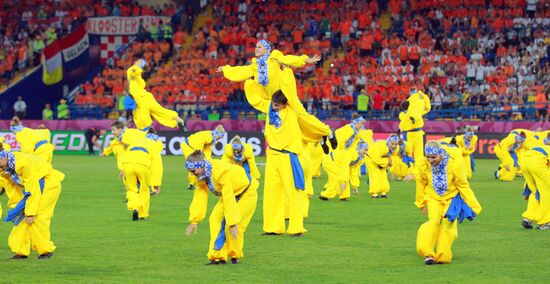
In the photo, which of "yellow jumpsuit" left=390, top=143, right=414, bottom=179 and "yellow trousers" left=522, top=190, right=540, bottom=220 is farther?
"yellow jumpsuit" left=390, top=143, right=414, bottom=179

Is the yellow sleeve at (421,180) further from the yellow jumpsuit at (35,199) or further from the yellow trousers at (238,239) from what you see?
the yellow jumpsuit at (35,199)

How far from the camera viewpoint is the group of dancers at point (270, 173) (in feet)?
43.1

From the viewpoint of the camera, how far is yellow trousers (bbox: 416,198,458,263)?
43.7ft

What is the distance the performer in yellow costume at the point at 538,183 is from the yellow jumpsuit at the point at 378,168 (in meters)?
6.79

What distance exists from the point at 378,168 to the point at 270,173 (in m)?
7.72

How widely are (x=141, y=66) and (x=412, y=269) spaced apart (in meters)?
12.4

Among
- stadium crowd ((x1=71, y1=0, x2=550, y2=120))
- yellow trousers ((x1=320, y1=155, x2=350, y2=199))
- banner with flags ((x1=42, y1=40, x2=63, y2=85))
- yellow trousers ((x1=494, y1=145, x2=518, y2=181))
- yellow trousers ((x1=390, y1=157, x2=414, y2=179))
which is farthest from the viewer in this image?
banner with flags ((x1=42, y1=40, x2=63, y2=85))

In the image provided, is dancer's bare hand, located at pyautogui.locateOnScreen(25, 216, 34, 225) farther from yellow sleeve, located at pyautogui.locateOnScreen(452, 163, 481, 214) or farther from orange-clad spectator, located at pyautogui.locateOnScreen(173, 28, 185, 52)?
orange-clad spectator, located at pyautogui.locateOnScreen(173, 28, 185, 52)

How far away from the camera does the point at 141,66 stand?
2389 centimetres

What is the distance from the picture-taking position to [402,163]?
Answer: 96.0 feet

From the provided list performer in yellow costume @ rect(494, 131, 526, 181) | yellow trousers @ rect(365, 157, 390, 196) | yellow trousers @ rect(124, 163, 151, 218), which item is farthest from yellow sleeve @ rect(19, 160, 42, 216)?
performer in yellow costume @ rect(494, 131, 526, 181)

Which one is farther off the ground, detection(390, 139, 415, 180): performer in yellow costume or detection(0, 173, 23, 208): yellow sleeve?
detection(0, 173, 23, 208): yellow sleeve

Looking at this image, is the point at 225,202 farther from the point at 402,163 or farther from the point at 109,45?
the point at 109,45

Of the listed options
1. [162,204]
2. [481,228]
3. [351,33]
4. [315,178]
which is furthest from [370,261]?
[351,33]
